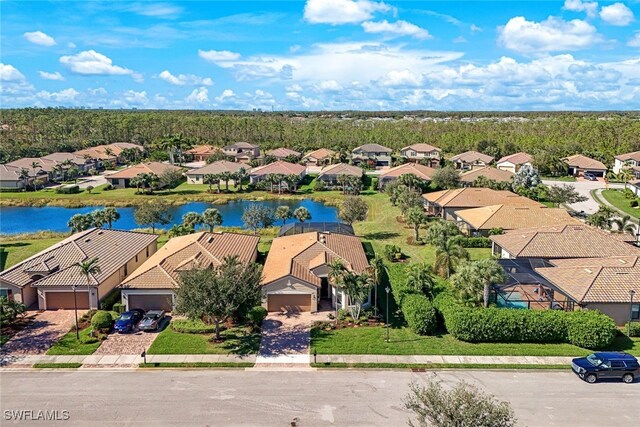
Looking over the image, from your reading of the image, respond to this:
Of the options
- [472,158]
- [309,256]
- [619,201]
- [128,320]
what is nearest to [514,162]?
[472,158]

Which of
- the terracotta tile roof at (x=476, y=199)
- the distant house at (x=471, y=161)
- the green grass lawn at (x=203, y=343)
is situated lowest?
the green grass lawn at (x=203, y=343)

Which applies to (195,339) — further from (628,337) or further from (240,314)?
(628,337)

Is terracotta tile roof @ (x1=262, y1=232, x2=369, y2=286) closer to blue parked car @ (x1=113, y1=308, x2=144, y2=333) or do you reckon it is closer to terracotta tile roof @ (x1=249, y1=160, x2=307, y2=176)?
blue parked car @ (x1=113, y1=308, x2=144, y2=333)

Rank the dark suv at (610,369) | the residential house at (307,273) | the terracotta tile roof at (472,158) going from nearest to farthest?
the dark suv at (610,369)
the residential house at (307,273)
the terracotta tile roof at (472,158)

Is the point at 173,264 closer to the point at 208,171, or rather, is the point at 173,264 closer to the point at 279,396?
the point at 279,396

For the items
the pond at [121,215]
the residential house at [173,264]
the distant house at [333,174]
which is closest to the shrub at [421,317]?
the residential house at [173,264]

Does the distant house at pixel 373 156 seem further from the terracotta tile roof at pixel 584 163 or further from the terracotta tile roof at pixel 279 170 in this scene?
the terracotta tile roof at pixel 584 163

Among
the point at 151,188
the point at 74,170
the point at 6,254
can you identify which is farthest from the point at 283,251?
the point at 74,170
